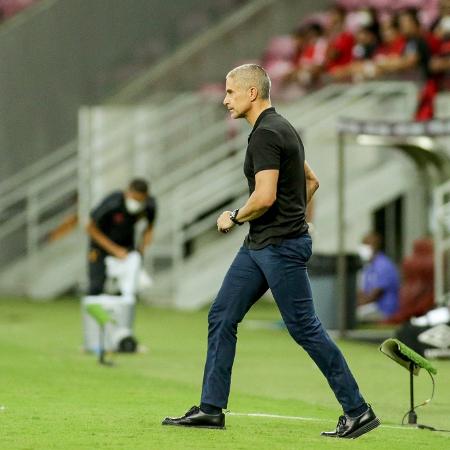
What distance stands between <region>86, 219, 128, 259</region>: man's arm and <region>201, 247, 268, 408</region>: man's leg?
7.75 meters

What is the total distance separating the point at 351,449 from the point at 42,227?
18.3m

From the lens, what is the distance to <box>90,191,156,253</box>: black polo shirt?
1691 cm

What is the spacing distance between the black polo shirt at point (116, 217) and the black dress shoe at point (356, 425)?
27.0ft

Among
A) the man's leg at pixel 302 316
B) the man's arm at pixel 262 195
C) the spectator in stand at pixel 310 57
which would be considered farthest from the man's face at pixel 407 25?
the man's arm at pixel 262 195

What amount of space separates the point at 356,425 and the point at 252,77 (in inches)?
81.7

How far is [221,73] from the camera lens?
85.0 ft

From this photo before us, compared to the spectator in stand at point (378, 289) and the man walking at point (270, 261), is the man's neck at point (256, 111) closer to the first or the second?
the man walking at point (270, 261)

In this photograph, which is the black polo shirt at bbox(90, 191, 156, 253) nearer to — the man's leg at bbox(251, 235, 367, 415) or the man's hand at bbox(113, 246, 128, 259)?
the man's hand at bbox(113, 246, 128, 259)

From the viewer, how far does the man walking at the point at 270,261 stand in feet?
28.8

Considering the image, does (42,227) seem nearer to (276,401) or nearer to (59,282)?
(59,282)

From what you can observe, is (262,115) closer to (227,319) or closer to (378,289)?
(227,319)

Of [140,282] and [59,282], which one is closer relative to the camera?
[140,282]

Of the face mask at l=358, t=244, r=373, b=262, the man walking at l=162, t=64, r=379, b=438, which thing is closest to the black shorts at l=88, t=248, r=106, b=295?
the face mask at l=358, t=244, r=373, b=262

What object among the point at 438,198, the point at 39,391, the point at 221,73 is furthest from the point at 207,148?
Result: the point at 39,391
